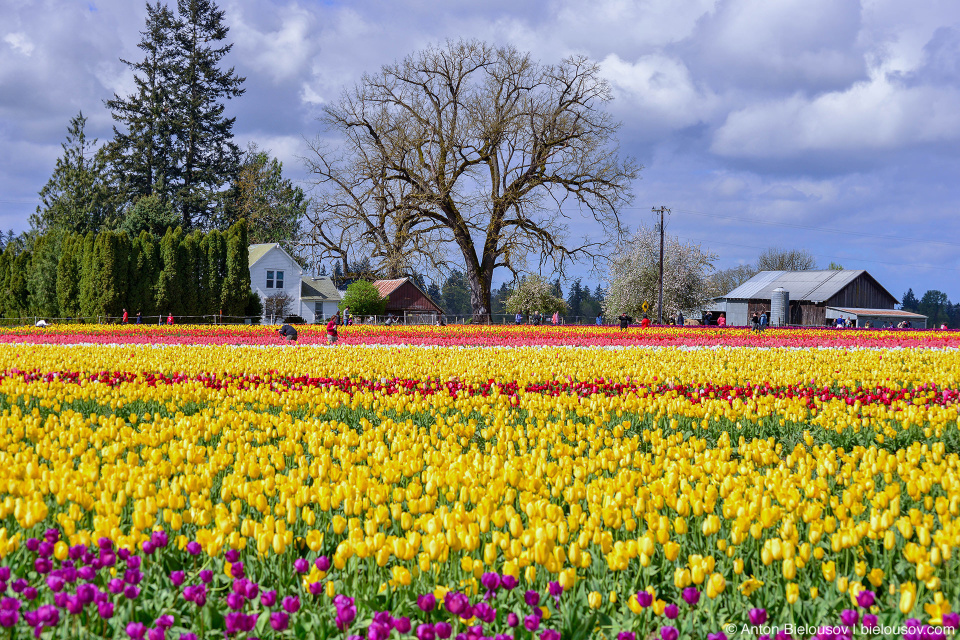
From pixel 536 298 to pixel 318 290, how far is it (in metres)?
19.3

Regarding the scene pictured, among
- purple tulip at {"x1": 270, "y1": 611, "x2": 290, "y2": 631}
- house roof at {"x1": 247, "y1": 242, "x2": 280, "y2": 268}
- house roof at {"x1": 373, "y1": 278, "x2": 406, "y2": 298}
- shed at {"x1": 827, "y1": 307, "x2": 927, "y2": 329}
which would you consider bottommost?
purple tulip at {"x1": 270, "y1": 611, "x2": 290, "y2": 631}

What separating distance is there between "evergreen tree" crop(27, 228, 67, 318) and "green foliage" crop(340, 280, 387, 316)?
57.7 ft

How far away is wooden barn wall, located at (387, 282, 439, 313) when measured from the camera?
62.4 metres

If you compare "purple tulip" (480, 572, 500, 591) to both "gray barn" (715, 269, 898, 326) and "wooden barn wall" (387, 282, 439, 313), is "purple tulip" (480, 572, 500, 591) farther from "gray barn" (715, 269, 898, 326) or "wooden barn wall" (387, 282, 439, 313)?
"wooden barn wall" (387, 282, 439, 313)

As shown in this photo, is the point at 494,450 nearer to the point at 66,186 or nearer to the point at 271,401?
the point at 271,401

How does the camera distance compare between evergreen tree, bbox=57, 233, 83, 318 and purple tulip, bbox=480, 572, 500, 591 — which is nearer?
purple tulip, bbox=480, 572, 500, 591

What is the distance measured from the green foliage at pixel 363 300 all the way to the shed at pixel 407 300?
8.79 metres

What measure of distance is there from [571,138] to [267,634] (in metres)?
36.6

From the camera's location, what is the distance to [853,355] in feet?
46.1

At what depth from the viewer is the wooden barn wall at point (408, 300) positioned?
62.4m

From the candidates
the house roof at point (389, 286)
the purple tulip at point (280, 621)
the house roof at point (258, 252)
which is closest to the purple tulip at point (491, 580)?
the purple tulip at point (280, 621)

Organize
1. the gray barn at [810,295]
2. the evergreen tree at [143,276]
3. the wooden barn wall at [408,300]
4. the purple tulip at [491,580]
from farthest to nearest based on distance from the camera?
the wooden barn wall at [408,300] → the gray barn at [810,295] → the evergreen tree at [143,276] → the purple tulip at [491,580]

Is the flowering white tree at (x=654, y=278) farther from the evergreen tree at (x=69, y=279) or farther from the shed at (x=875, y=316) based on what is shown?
the evergreen tree at (x=69, y=279)

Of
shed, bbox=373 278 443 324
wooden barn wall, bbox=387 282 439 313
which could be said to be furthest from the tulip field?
wooden barn wall, bbox=387 282 439 313
